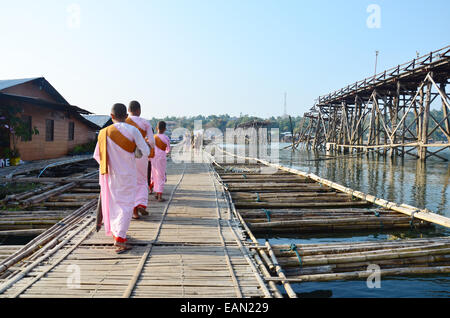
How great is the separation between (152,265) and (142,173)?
7.90 feet

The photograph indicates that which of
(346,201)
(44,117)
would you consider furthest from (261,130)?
(346,201)

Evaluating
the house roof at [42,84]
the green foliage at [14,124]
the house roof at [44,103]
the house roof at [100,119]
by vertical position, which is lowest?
the green foliage at [14,124]

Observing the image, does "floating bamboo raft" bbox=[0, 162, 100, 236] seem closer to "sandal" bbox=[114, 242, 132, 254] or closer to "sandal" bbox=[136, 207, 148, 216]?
"sandal" bbox=[136, 207, 148, 216]

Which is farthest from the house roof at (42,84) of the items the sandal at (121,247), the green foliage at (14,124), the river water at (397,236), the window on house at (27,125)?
the river water at (397,236)

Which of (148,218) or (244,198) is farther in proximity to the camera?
(244,198)

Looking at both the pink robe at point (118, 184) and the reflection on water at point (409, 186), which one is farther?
the reflection on water at point (409, 186)

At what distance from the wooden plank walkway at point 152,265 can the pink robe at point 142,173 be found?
1.08ft

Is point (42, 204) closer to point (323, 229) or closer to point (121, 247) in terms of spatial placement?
point (121, 247)

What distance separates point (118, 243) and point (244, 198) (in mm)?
4597

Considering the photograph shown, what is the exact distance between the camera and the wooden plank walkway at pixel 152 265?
2.90 m

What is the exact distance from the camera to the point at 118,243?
154 inches

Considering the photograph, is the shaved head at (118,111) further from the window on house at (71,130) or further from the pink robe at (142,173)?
the window on house at (71,130)
